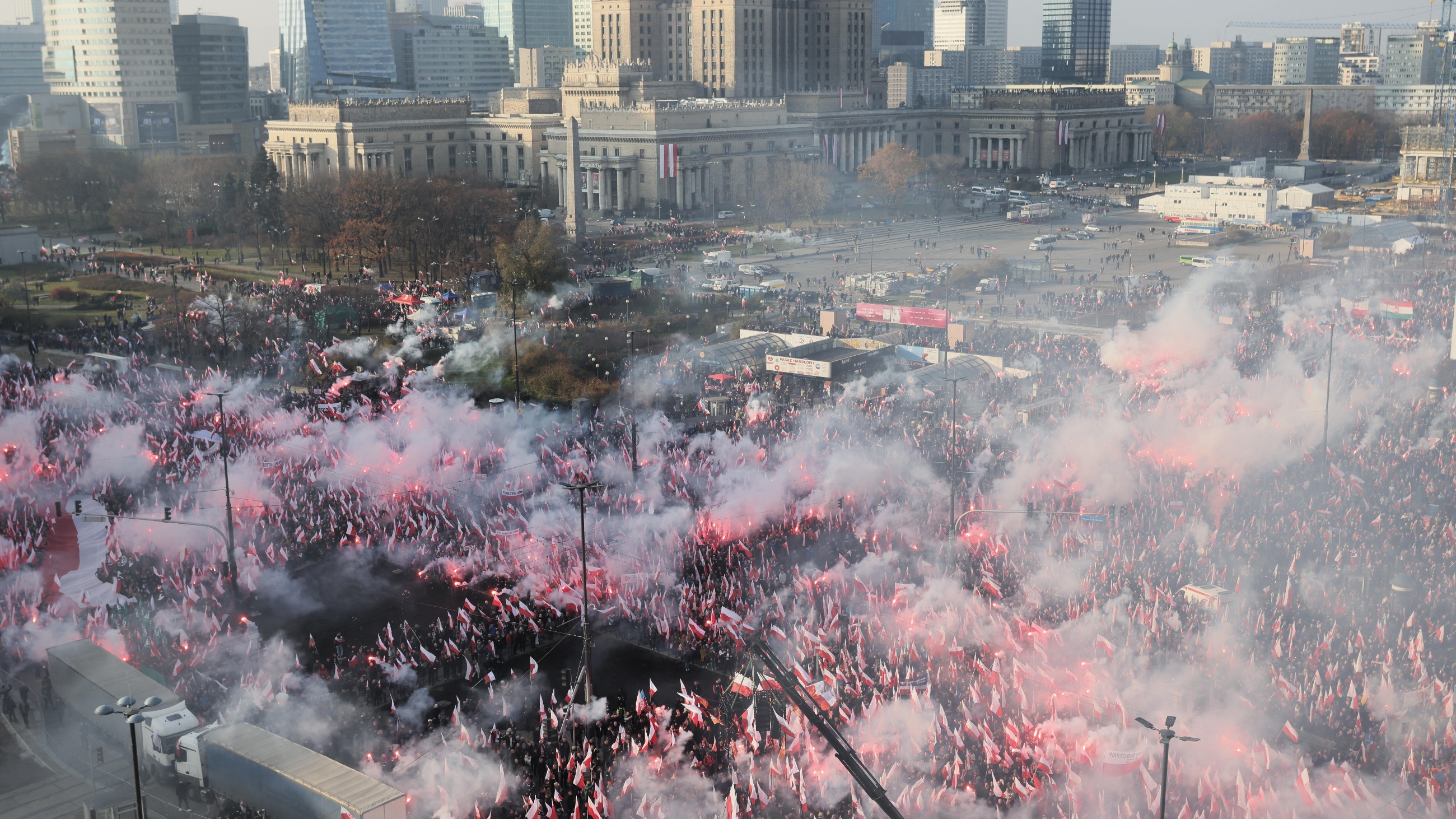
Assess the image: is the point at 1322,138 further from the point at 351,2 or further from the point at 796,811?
the point at 796,811

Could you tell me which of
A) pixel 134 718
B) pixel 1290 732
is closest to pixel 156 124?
pixel 134 718

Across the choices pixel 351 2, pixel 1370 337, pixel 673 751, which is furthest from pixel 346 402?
pixel 351 2

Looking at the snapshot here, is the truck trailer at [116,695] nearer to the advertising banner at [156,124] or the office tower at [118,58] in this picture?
the advertising banner at [156,124]

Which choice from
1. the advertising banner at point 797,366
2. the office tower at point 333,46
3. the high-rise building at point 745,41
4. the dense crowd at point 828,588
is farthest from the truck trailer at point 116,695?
the office tower at point 333,46

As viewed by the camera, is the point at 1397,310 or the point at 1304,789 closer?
the point at 1304,789

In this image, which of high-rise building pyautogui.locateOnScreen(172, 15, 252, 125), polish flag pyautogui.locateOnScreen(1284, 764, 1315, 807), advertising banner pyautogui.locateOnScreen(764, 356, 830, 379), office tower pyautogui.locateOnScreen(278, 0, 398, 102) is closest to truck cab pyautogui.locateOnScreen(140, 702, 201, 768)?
polish flag pyautogui.locateOnScreen(1284, 764, 1315, 807)

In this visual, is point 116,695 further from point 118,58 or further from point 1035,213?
point 118,58
